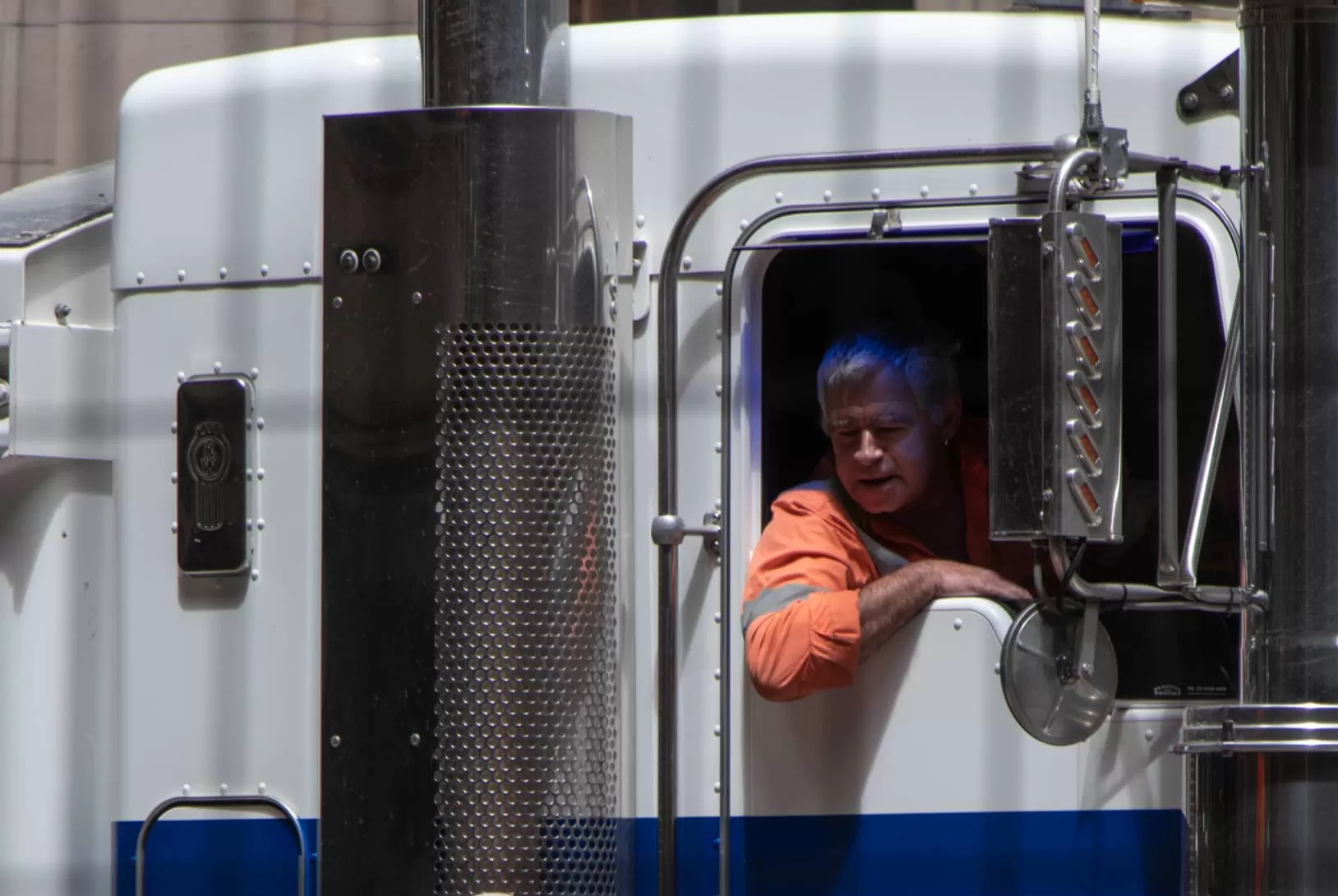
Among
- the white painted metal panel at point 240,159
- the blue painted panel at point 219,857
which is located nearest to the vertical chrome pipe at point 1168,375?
the white painted metal panel at point 240,159

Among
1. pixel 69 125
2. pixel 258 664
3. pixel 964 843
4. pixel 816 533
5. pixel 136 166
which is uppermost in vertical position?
pixel 69 125

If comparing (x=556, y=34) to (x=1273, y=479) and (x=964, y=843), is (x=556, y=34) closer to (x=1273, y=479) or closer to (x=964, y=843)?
(x=1273, y=479)

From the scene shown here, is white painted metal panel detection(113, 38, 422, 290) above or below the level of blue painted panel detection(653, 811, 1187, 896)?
above

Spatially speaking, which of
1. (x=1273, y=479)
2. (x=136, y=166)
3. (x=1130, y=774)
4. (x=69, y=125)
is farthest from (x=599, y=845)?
(x=69, y=125)

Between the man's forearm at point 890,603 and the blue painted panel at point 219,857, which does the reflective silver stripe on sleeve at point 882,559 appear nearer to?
the man's forearm at point 890,603

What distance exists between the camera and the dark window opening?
9.47 feet

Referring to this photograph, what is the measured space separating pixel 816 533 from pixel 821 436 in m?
0.28

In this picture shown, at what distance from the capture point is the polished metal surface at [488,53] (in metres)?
2.44

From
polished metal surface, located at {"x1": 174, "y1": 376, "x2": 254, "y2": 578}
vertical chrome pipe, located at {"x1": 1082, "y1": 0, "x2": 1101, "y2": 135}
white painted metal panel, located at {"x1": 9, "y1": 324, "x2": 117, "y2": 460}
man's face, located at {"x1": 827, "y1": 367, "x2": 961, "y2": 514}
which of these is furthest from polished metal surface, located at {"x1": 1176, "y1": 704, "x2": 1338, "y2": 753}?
white painted metal panel, located at {"x1": 9, "y1": 324, "x2": 117, "y2": 460}

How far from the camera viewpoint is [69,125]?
956 centimetres

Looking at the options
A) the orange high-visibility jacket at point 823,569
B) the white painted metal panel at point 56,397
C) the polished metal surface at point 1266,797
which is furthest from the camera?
the white painted metal panel at point 56,397

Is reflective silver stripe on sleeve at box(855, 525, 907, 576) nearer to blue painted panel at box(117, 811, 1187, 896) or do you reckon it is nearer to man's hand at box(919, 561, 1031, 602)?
man's hand at box(919, 561, 1031, 602)

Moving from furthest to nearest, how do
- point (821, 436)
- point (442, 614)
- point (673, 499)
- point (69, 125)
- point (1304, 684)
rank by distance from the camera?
point (69, 125) < point (821, 436) < point (673, 499) < point (442, 614) < point (1304, 684)

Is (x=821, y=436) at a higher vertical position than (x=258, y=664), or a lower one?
higher
